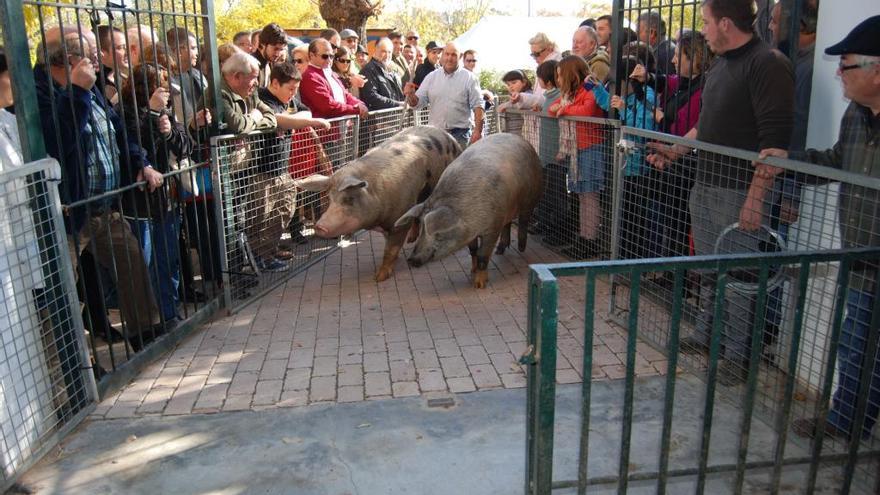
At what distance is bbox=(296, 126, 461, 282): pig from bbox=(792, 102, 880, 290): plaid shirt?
4058 millimetres

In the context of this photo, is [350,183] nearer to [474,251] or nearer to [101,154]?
[474,251]

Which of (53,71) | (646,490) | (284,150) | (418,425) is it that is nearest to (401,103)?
(284,150)

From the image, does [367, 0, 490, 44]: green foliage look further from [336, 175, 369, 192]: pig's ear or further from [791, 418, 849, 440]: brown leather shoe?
[791, 418, 849, 440]: brown leather shoe

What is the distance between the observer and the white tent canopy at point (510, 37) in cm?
1866

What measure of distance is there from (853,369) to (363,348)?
3.20 m

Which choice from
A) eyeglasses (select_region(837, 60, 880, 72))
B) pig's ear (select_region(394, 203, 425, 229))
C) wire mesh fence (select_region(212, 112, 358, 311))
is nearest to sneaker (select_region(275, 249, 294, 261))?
wire mesh fence (select_region(212, 112, 358, 311))

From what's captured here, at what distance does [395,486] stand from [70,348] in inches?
86.8

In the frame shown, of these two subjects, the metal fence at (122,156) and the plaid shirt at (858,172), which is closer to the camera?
the plaid shirt at (858,172)

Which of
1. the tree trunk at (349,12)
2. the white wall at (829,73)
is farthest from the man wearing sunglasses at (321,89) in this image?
the tree trunk at (349,12)

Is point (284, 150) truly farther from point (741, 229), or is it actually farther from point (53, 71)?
point (741, 229)

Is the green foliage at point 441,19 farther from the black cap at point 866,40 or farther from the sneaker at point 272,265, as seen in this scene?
the black cap at point 866,40

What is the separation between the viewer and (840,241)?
3594 mm

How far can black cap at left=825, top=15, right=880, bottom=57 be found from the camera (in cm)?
314

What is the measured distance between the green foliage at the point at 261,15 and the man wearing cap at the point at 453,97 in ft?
62.3
